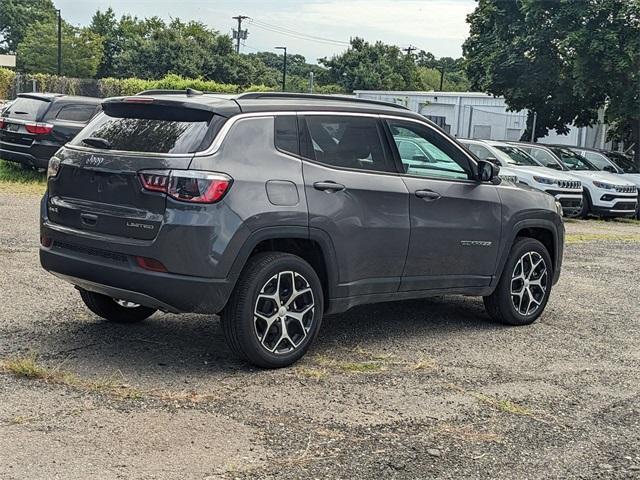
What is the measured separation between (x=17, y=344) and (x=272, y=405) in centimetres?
205

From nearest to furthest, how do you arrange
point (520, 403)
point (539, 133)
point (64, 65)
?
point (520, 403) → point (539, 133) → point (64, 65)

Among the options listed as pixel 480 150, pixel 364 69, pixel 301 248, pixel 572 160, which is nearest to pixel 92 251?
pixel 301 248

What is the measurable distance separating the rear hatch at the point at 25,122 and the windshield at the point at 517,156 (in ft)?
31.0

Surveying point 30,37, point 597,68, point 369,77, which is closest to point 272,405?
point 597,68

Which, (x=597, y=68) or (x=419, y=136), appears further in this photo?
(x=597, y=68)

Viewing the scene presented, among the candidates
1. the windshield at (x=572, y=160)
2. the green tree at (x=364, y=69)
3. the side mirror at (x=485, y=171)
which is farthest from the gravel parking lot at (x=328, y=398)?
the green tree at (x=364, y=69)

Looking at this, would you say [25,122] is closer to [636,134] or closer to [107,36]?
[636,134]

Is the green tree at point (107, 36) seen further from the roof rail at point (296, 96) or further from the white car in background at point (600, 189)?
the roof rail at point (296, 96)

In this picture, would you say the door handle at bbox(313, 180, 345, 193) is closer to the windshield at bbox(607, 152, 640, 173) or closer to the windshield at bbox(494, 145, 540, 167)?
the windshield at bbox(494, 145, 540, 167)

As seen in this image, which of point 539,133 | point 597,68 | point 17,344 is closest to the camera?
point 17,344

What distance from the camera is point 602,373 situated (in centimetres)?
616

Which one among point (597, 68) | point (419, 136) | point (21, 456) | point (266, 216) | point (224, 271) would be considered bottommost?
point (21, 456)

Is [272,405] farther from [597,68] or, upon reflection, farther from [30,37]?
[30,37]

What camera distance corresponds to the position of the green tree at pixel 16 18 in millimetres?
98000
